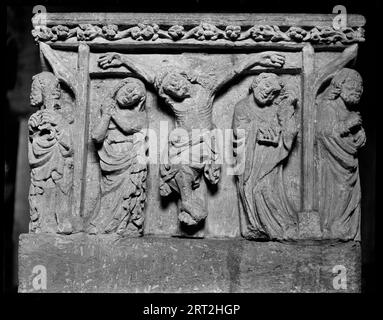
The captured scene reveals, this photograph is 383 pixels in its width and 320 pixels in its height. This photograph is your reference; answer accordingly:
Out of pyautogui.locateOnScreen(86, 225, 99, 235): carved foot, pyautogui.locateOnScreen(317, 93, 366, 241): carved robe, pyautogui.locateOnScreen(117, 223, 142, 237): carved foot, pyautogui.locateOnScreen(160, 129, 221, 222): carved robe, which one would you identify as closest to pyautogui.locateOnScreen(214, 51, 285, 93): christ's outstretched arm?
pyautogui.locateOnScreen(160, 129, 221, 222): carved robe

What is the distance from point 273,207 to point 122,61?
6.21ft

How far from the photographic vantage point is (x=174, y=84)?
9617mm

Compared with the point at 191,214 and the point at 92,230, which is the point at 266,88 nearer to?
the point at 191,214

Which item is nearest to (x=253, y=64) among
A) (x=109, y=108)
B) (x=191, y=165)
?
(x=191, y=165)

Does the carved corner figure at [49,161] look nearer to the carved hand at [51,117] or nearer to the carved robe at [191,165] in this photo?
the carved hand at [51,117]

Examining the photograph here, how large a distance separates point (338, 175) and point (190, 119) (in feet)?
4.63

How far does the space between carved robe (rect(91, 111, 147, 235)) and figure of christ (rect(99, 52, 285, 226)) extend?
225mm

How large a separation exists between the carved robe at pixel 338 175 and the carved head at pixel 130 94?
5.31ft

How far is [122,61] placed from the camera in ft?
32.0

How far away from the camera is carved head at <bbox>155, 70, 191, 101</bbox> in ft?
31.5

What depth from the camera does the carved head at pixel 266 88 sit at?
966 cm

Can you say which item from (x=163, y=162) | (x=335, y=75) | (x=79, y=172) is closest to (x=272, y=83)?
(x=335, y=75)

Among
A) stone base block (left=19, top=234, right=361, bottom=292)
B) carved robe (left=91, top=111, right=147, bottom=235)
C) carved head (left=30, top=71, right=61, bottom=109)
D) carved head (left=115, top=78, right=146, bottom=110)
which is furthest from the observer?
carved head (left=30, top=71, right=61, bottom=109)

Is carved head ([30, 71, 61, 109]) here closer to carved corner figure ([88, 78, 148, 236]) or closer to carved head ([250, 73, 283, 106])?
carved corner figure ([88, 78, 148, 236])
